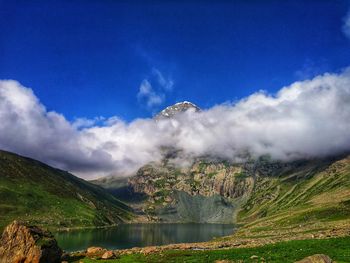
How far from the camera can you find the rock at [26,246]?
63.8m

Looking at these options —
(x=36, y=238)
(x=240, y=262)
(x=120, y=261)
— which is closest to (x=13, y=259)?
(x=36, y=238)

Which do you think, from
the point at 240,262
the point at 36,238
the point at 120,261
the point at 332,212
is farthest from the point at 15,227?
the point at 332,212

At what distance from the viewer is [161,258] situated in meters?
66.5

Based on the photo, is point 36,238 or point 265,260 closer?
point 265,260

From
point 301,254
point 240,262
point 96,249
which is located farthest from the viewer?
point 96,249

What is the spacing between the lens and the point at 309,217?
643ft

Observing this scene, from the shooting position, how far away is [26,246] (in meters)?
64.4

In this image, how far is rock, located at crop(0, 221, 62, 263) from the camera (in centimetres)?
6378

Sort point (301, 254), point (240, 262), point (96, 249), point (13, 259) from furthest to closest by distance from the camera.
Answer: point (96, 249)
point (13, 259)
point (301, 254)
point (240, 262)

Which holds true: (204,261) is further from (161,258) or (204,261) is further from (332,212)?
(332,212)

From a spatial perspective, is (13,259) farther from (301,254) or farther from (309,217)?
(309,217)

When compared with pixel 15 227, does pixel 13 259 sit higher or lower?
lower

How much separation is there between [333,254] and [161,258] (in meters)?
27.4

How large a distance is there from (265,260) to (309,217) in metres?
155
